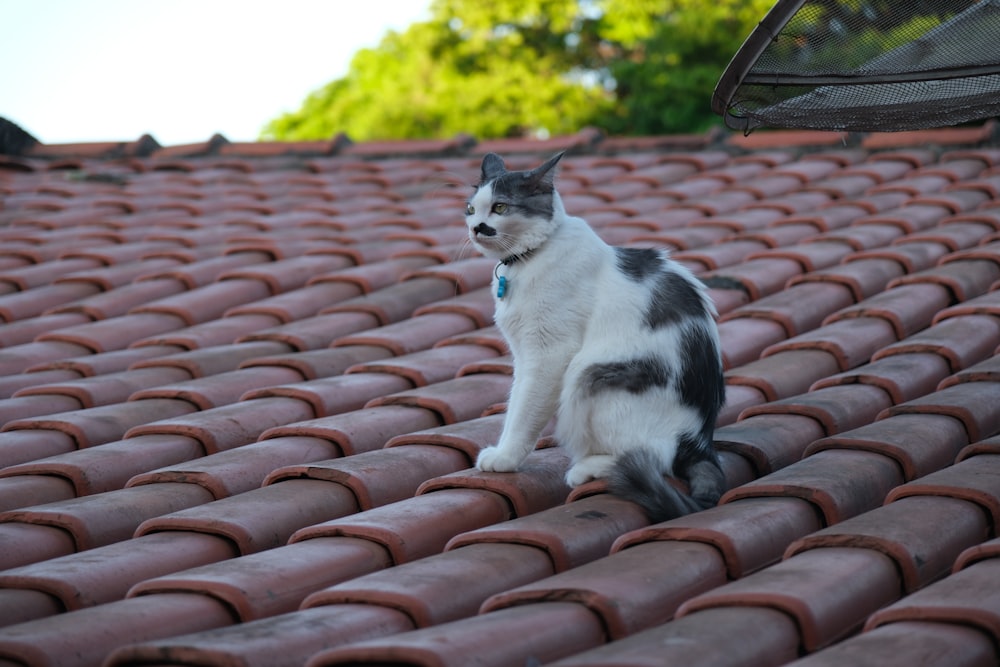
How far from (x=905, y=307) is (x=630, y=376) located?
1515 millimetres

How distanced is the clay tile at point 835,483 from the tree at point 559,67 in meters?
13.6

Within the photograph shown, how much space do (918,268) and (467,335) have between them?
1.78m

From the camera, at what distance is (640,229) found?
4676 mm

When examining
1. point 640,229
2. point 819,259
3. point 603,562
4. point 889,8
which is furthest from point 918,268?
point 603,562

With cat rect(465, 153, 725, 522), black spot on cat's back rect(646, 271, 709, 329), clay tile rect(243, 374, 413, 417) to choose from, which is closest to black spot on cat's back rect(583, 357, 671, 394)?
cat rect(465, 153, 725, 522)

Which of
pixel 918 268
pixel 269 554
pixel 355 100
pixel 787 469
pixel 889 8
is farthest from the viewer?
pixel 355 100

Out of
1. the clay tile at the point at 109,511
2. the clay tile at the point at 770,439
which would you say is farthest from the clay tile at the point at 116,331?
the clay tile at the point at 770,439

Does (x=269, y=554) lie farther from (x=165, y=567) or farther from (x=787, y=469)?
(x=787, y=469)

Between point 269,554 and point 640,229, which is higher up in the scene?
point 640,229

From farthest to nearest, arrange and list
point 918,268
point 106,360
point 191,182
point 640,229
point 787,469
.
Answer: point 191,182, point 640,229, point 918,268, point 106,360, point 787,469

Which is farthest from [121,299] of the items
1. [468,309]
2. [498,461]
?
[498,461]

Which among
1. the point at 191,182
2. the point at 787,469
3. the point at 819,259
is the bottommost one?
the point at 787,469

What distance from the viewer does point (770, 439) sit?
2629 millimetres

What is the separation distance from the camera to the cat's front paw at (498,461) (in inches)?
98.5
